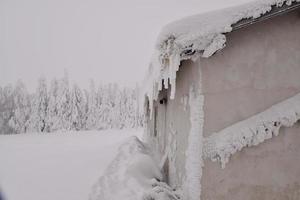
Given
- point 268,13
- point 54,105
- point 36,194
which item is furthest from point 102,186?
point 54,105

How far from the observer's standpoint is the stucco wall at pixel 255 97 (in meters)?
4.96

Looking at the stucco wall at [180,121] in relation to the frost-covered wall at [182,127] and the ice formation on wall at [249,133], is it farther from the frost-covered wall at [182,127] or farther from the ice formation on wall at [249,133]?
the ice formation on wall at [249,133]

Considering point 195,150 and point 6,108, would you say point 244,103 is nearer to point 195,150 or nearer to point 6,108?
point 195,150

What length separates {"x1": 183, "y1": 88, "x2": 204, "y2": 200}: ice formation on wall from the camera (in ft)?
16.3

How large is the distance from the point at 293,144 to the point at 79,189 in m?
4.26

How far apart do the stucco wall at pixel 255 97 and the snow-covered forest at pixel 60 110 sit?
104 feet

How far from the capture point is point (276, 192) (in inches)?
196

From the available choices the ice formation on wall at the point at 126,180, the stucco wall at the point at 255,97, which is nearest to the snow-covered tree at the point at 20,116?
the ice formation on wall at the point at 126,180

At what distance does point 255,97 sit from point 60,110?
1634 inches

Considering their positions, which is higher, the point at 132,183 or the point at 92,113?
the point at 92,113

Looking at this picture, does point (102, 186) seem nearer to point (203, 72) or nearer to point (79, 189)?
point (79, 189)

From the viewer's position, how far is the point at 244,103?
5074 mm

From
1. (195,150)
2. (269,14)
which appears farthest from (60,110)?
(269,14)

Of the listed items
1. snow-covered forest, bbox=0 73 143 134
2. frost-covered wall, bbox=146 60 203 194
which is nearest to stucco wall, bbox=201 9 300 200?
frost-covered wall, bbox=146 60 203 194
